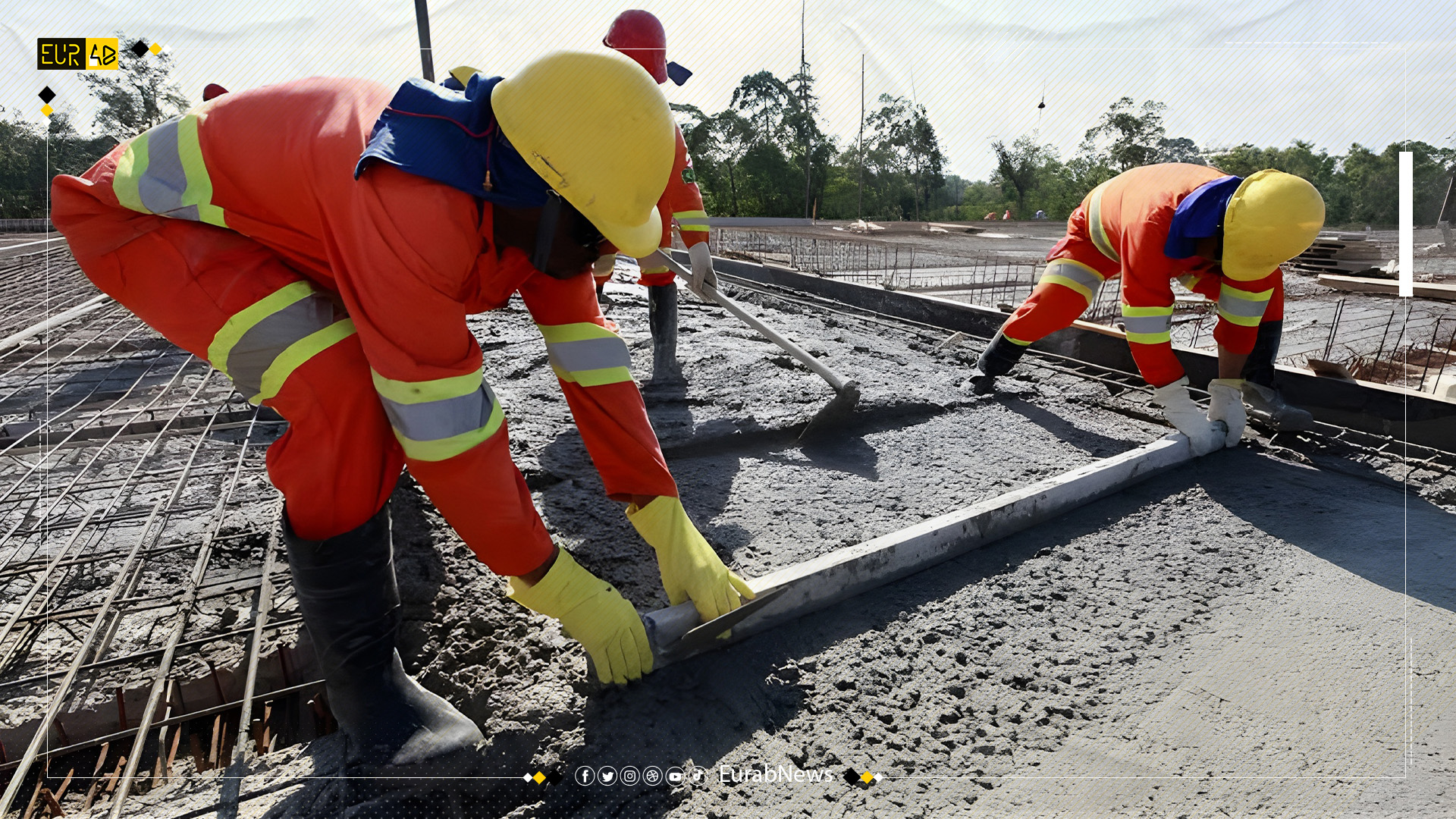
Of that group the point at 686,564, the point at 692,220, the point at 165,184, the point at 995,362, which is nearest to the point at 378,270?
the point at 165,184

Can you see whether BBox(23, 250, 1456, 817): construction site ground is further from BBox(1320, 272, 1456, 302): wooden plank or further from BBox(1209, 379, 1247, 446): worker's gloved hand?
BBox(1320, 272, 1456, 302): wooden plank

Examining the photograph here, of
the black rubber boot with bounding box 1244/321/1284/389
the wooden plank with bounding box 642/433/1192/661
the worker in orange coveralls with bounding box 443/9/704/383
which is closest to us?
the wooden plank with bounding box 642/433/1192/661

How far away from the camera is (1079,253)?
13.2 ft

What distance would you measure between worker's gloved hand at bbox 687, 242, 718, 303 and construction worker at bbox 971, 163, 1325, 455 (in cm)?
210

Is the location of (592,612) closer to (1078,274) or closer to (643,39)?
(643,39)

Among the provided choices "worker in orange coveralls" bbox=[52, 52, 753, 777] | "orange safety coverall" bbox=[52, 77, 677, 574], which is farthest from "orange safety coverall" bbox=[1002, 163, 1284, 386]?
"orange safety coverall" bbox=[52, 77, 677, 574]

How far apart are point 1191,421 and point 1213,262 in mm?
786

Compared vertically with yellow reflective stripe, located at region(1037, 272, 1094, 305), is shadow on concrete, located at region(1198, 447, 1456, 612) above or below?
below

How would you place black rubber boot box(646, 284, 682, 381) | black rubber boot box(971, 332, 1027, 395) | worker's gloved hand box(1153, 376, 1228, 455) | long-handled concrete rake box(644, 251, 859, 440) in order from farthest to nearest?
1. black rubber boot box(646, 284, 682, 381)
2. black rubber boot box(971, 332, 1027, 395)
3. long-handled concrete rake box(644, 251, 859, 440)
4. worker's gloved hand box(1153, 376, 1228, 455)

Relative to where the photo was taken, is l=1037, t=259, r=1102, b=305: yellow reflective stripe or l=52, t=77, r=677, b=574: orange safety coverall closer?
l=52, t=77, r=677, b=574: orange safety coverall

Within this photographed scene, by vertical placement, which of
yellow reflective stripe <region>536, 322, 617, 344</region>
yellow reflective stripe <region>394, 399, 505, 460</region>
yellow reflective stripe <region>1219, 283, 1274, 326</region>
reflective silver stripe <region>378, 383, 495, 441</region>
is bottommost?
yellow reflective stripe <region>394, 399, 505, 460</region>

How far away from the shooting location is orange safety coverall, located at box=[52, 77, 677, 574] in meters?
1.41

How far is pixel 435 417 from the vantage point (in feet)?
4.78

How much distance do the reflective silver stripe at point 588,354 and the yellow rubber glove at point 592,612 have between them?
513mm
